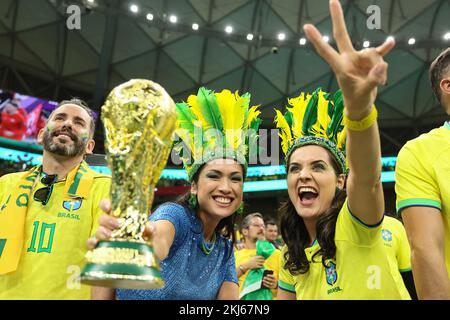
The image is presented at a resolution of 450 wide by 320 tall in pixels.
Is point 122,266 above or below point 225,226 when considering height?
below

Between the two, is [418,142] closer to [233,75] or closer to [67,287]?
[67,287]

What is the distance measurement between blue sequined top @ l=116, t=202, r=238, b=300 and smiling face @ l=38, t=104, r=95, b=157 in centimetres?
62

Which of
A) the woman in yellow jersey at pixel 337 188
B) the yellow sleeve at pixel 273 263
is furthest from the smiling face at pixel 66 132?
the yellow sleeve at pixel 273 263

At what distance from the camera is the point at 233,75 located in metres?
16.0

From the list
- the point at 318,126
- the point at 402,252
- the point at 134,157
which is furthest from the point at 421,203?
the point at 402,252

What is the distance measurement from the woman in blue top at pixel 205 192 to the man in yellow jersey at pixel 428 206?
0.69 meters

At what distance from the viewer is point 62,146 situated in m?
2.52

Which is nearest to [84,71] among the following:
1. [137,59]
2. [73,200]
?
[137,59]

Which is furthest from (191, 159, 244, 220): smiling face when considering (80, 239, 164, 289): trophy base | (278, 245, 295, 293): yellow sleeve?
(80, 239, 164, 289): trophy base

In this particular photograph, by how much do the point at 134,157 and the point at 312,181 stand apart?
1020 mm

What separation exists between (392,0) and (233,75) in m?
5.14

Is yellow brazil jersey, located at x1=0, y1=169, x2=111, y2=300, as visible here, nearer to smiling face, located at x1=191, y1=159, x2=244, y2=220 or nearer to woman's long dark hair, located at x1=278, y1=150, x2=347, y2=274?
smiling face, located at x1=191, y1=159, x2=244, y2=220

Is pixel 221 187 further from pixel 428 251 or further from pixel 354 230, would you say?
pixel 428 251

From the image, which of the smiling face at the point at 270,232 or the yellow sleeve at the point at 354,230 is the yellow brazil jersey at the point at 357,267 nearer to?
the yellow sleeve at the point at 354,230
